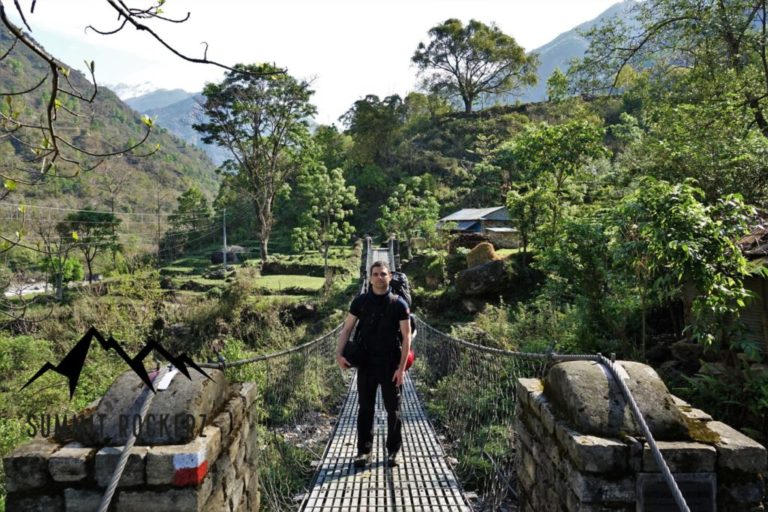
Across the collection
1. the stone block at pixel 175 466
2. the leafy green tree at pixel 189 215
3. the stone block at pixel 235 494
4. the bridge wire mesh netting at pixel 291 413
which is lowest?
the bridge wire mesh netting at pixel 291 413

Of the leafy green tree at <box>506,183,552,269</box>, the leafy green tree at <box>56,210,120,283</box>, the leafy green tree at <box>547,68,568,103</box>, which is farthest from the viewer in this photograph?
the leafy green tree at <box>56,210,120,283</box>

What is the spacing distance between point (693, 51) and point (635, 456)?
9178 mm

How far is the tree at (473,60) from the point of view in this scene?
36.5m

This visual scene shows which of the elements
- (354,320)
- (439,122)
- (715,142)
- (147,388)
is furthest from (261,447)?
(439,122)

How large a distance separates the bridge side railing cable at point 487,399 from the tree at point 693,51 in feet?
19.8

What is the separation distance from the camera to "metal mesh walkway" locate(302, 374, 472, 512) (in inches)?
104

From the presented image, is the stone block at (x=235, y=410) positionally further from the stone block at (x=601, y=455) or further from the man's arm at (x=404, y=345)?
the stone block at (x=601, y=455)

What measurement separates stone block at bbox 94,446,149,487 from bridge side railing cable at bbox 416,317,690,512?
165 centimetres

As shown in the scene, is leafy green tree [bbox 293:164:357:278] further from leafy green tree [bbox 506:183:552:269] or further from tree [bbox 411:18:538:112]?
tree [bbox 411:18:538:112]

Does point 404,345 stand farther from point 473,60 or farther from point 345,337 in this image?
point 473,60

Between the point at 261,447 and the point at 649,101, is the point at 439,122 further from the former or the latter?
the point at 261,447

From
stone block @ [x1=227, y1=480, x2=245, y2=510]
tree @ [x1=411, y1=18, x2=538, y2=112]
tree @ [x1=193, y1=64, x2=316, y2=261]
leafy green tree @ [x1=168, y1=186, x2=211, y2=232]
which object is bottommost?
stone block @ [x1=227, y1=480, x2=245, y2=510]

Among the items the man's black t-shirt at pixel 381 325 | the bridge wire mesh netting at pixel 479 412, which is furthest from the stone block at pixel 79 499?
the bridge wire mesh netting at pixel 479 412

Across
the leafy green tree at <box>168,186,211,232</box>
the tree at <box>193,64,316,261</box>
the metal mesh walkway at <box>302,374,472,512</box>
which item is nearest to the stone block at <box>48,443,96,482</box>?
the metal mesh walkway at <box>302,374,472,512</box>
